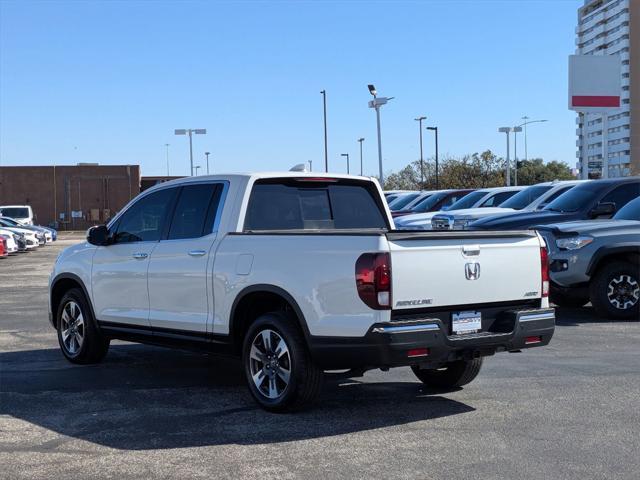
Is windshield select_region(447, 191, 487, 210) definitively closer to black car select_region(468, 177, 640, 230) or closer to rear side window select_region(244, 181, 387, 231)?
black car select_region(468, 177, 640, 230)

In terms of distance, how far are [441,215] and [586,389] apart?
468 inches

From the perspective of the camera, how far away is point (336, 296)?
20.9 ft

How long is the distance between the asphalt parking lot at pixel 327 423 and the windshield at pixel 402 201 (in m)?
22.4

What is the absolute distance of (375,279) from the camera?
6.19 metres

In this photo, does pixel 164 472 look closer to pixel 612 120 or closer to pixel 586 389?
pixel 586 389

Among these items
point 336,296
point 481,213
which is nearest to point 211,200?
point 336,296

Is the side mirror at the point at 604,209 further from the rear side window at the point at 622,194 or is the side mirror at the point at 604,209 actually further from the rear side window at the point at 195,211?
the rear side window at the point at 195,211

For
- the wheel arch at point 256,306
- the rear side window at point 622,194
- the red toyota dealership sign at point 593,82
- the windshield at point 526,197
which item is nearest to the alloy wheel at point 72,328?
the wheel arch at point 256,306

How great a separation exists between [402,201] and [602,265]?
2031 centimetres

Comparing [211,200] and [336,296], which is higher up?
[211,200]

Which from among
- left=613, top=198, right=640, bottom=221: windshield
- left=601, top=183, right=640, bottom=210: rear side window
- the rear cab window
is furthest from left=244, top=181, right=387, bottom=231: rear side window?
left=601, top=183, right=640, bottom=210: rear side window

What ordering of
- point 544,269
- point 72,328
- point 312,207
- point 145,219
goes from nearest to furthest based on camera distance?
1. point 544,269
2. point 312,207
3. point 145,219
4. point 72,328

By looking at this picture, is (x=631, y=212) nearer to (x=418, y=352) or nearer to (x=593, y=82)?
(x=418, y=352)

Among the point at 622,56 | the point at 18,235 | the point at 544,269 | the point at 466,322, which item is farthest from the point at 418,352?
the point at 622,56
